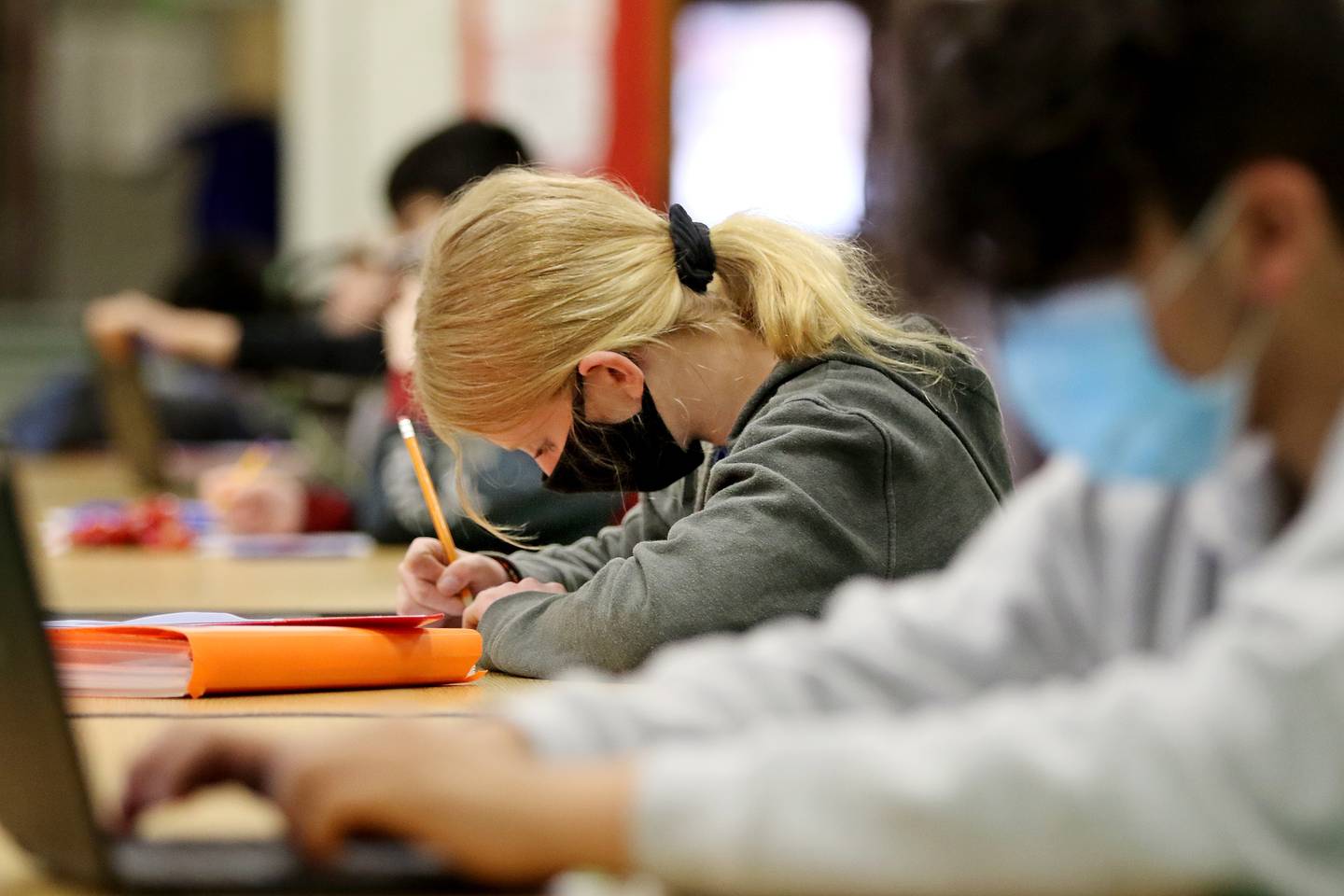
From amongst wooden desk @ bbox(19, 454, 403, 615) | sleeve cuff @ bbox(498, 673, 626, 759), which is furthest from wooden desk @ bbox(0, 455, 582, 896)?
sleeve cuff @ bbox(498, 673, 626, 759)

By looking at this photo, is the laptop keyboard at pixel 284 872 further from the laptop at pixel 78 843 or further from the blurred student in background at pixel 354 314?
the blurred student in background at pixel 354 314

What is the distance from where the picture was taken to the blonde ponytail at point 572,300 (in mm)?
1278

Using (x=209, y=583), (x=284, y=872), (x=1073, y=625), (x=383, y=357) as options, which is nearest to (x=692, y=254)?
(x=1073, y=625)

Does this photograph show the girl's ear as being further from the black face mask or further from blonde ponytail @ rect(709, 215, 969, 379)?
blonde ponytail @ rect(709, 215, 969, 379)

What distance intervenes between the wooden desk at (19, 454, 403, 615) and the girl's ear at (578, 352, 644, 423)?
1.32 ft

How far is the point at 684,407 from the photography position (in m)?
1.36

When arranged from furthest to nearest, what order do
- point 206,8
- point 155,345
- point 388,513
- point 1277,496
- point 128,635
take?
point 206,8, point 155,345, point 388,513, point 128,635, point 1277,496

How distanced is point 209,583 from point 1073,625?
4.87 ft

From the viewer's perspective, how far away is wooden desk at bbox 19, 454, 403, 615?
5.49 ft

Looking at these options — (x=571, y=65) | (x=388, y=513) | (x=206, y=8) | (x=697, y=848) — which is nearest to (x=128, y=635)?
(x=697, y=848)

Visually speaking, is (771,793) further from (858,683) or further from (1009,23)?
(1009,23)

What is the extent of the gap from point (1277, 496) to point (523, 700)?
0.31 m

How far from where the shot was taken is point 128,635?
1.13 metres

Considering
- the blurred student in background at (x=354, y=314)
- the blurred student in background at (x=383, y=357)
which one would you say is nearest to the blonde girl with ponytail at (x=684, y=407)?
the blurred student in background at (x=383, y=357)
